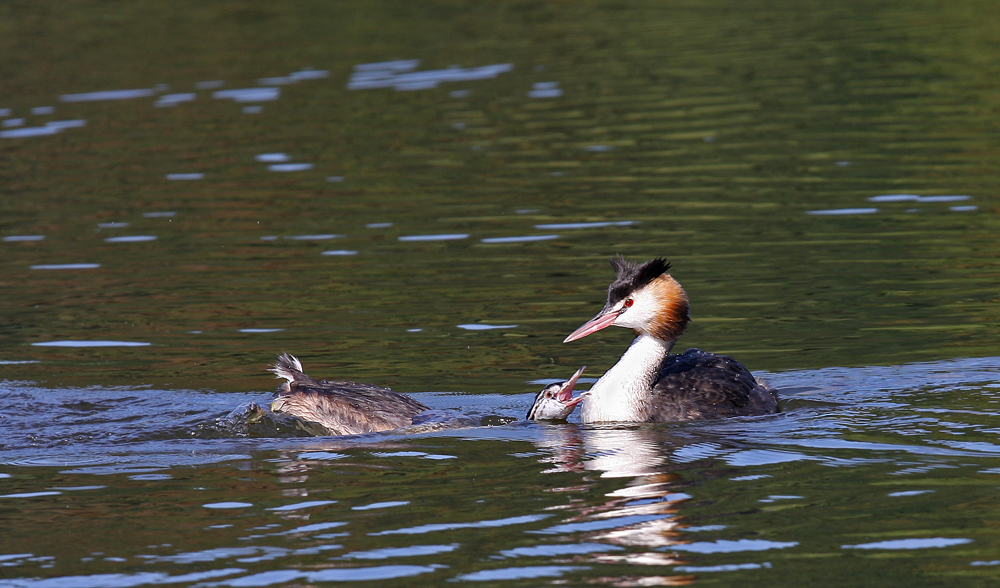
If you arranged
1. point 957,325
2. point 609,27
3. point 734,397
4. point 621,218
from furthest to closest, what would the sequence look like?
point 609,27 < point 621,218 < point 957,325 < point 734,397

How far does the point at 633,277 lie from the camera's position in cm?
1005

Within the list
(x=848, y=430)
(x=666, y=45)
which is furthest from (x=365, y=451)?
(x=666, y=45)

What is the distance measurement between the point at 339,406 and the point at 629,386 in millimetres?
2027

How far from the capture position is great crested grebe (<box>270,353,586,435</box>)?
32.0 ft

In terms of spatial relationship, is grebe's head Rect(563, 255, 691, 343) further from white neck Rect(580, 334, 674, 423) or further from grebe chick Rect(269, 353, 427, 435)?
grebe chick Rect(269, 353, 427, 435)

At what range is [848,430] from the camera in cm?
932

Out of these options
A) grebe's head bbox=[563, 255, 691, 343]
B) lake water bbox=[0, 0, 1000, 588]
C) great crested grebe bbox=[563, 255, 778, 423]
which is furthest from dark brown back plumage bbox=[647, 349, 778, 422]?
grebe's head bbox=[563, 255, 691, 343]

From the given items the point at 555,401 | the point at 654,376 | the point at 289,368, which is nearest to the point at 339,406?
the point at 289,368

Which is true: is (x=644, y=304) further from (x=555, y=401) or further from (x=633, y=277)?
(x=555, y=401)

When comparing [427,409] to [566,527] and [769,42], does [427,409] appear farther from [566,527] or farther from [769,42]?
[769,42]

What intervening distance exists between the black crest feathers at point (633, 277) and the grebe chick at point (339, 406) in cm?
165

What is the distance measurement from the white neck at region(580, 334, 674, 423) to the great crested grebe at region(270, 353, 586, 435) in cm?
15

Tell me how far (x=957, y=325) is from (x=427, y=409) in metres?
4.64

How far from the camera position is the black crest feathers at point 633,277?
9984 millimetres
